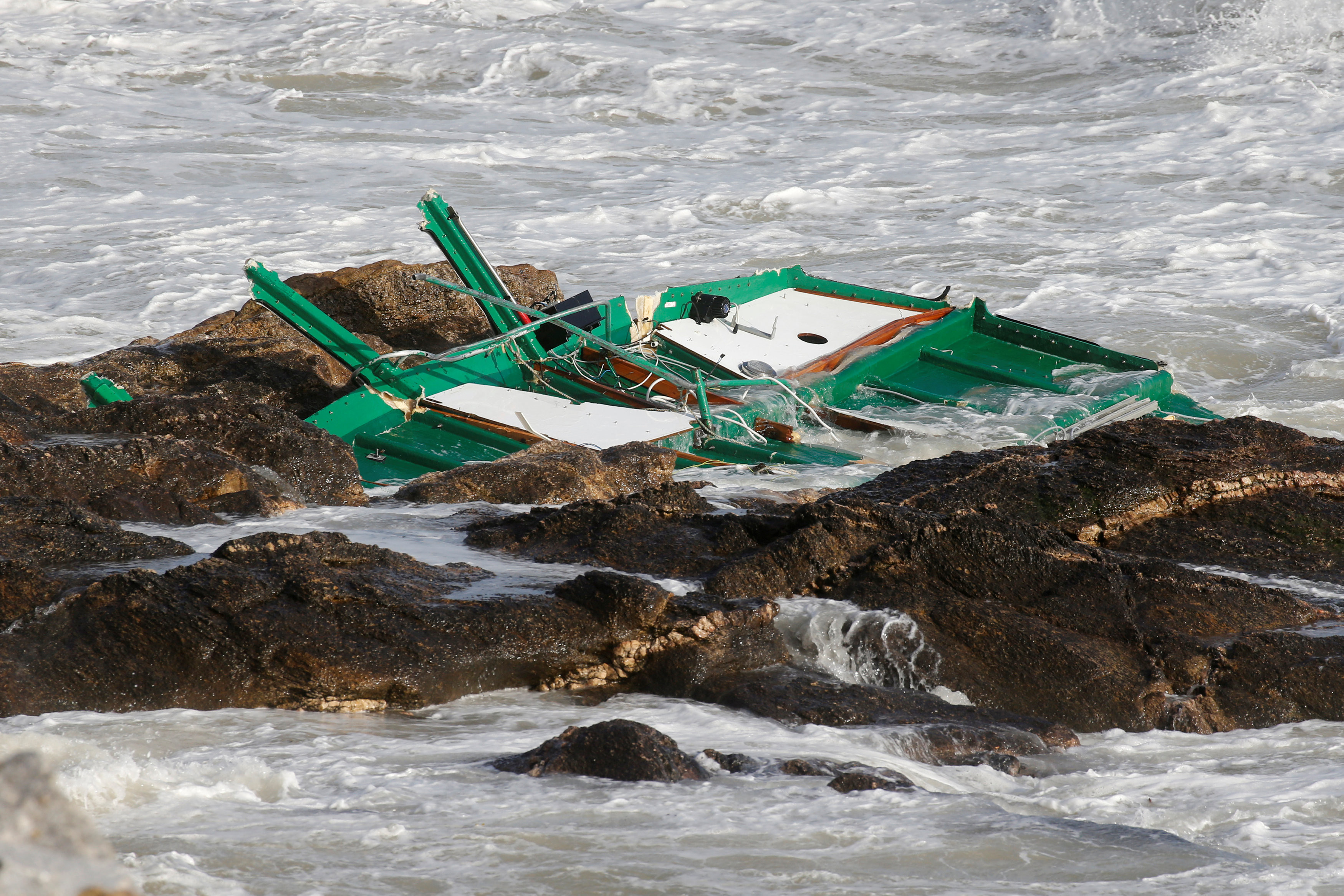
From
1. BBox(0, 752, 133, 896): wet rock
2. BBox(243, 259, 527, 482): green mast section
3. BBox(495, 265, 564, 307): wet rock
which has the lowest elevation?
BBox(243, 259, 527, 482): green mast section

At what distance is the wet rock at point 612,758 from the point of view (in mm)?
3014

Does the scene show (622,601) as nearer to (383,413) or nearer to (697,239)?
(383,413)

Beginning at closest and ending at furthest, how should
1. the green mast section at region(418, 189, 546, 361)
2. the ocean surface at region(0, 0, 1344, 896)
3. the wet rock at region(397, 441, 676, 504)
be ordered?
the ocean surface at region(0, 0, 1344, 896)
the wet rock at region(397, 441, 676, 504)
the green mast section at region(418, 189, 546, 361)

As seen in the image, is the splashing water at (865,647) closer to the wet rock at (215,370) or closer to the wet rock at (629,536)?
the wet rock at (629,536)

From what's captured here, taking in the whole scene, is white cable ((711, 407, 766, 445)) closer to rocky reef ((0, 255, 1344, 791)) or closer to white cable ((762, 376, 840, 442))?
white cable ((762, 376, 840, 442))

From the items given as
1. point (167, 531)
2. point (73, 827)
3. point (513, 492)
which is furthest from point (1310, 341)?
point (73, 827)

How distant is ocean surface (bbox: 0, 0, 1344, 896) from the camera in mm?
2719

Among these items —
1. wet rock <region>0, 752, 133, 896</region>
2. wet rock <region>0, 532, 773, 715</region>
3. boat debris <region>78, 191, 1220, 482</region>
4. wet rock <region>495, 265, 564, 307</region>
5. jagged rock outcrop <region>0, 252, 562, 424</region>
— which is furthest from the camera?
wet rock <region>495, 265, 564, 307</region>

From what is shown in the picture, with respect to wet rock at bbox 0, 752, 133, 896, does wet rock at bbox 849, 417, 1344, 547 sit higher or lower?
lower

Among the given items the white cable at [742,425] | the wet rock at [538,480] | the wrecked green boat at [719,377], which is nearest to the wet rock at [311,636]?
the wet rock at [538,480]

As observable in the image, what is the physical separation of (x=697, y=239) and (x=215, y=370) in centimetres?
974

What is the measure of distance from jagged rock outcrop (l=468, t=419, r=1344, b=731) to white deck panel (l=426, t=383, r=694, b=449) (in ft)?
8.79

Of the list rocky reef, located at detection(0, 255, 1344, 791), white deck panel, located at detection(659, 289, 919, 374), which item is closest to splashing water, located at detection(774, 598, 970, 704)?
rocky reef, located at detection(0, 255, 1344, 791)

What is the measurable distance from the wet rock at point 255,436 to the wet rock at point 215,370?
4.90 feet
